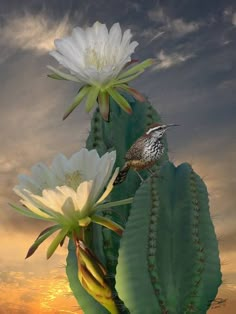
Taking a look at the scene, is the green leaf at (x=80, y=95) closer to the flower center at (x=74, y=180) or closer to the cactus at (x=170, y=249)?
the flower center at (x=74, y=180)

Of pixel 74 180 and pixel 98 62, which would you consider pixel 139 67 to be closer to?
pixel 98 62

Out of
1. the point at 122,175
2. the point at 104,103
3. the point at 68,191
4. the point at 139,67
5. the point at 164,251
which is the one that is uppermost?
the point at 139,67

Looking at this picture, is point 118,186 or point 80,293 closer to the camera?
point 80,293

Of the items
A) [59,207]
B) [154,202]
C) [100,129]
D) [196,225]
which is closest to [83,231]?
[59,207]

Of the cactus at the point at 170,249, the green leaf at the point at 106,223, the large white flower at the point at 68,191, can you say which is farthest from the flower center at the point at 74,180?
the cactus at the point at 170,249

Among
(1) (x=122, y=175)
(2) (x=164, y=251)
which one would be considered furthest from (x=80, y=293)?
(1) (x=122, y=175)

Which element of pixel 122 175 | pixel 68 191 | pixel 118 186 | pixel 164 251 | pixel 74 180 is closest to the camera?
pixel 68 191

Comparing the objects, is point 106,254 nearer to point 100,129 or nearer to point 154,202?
point 154,202
